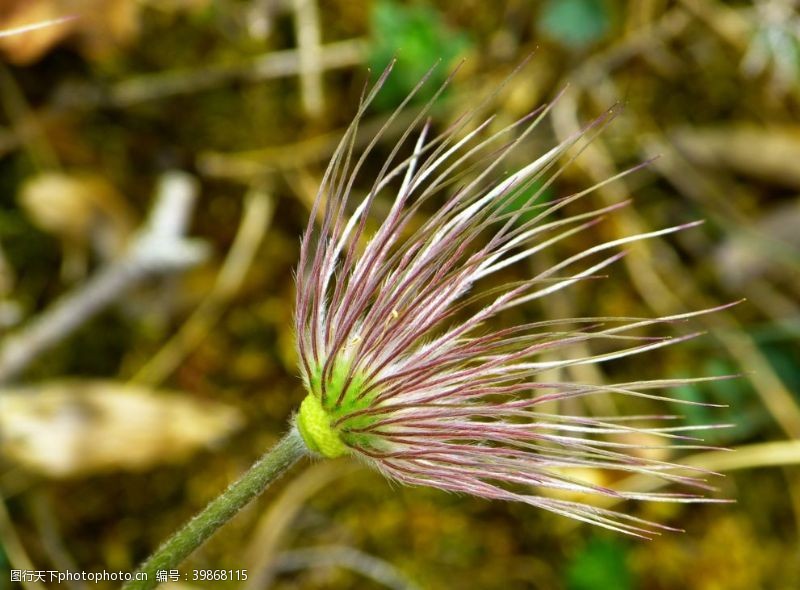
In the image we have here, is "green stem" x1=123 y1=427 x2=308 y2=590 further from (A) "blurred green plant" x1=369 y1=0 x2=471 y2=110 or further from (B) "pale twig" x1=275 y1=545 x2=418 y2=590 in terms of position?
(A) "blurred green plant" x1=369 y1=0 x2=471 y2=110

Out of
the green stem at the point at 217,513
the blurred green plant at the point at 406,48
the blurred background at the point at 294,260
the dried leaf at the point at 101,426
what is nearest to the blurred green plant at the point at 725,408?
the blurred background at the point at 294,260

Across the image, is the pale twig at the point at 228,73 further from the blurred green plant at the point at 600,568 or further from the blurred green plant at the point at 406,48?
the blurred green plant at the point at 600,568

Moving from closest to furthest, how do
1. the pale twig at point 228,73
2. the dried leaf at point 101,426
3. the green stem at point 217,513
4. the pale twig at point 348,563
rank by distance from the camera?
the green stem at point 217,513, the dried leaf at point 101,426, the pale twig at point 348,563, the pale twig at point 228,73

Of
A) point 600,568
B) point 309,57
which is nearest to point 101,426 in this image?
point 309,57

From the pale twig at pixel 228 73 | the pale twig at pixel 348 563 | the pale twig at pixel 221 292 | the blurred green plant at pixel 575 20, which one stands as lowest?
the pale twig at pixel 348 563

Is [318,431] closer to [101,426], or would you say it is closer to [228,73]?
[101,426]

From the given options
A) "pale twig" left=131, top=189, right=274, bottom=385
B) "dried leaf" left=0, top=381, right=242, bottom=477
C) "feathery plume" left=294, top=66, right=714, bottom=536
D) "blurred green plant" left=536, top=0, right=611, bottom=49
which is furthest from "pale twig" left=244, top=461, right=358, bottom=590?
"blurred green plant" left=536, top=0, right=611, bottom=49

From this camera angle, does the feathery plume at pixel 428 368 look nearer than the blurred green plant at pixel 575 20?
Yes

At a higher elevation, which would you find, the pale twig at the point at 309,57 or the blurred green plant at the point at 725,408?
the pale twig at the point at 309,57

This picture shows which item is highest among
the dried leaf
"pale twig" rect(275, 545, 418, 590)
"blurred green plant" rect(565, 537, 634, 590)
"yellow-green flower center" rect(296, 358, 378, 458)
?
the dried leaf
